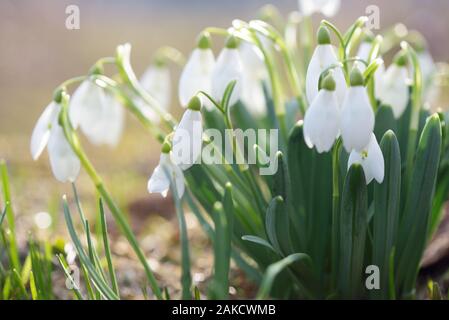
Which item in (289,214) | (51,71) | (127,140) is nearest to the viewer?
(289,214)

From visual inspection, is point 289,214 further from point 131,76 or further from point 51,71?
point 51,71

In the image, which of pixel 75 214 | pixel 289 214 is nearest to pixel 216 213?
pixel 289 214

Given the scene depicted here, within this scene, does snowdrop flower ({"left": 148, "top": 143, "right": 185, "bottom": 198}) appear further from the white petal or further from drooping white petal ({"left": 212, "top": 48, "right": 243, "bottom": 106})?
drooping white petal ({"left": 212, "top": 48, "right": 243, "bottom": 106})

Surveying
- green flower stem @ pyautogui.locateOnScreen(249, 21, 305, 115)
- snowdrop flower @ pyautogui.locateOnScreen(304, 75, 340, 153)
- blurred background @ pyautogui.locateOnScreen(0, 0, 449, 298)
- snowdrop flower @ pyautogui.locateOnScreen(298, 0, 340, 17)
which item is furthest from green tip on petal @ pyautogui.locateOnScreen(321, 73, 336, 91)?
blurred background @ pyautogui.locateOnScreen(0, 0, 449, 298)

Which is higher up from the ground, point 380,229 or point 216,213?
point 216,213

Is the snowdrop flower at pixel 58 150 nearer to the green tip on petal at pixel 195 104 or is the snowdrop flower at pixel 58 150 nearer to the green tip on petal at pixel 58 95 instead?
the green tip on petal at pixel 58 95

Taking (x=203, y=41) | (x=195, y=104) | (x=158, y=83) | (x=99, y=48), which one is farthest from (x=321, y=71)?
(x=99, y=48)
